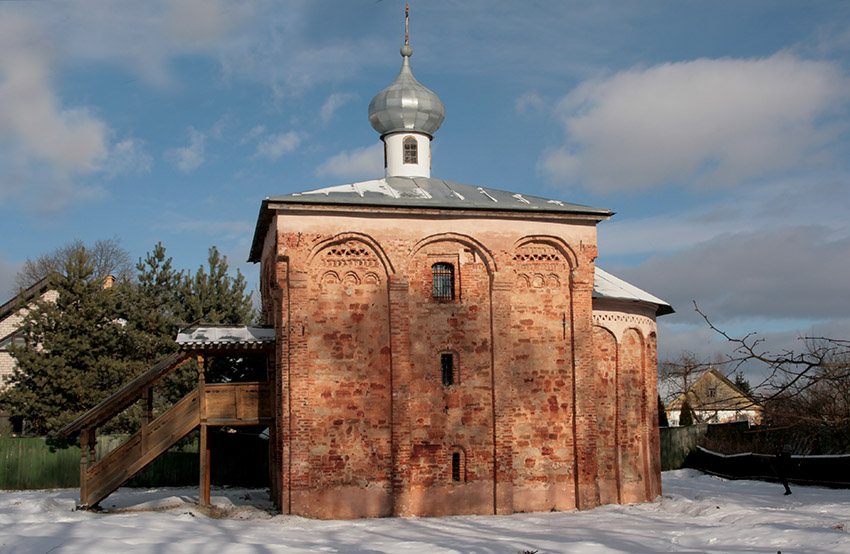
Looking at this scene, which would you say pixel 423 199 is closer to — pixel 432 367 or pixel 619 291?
pixel 432 367

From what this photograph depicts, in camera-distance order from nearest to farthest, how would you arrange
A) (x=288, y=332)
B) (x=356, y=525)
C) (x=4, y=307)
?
(x=356, y=525), (x=288, y=332), (x=4, y=307)

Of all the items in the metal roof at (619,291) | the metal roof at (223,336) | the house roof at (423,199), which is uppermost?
the house roof at (423,199)

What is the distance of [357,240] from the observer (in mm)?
16281

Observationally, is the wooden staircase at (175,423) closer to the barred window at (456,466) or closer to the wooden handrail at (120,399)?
the wooden handrail at (120,399)

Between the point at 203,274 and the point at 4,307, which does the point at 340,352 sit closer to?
the point at 203,274

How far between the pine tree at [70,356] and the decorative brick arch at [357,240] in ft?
34.5

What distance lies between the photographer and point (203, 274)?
26500 millimetres

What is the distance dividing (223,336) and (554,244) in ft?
23.1

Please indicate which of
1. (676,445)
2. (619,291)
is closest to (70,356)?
(619,291)

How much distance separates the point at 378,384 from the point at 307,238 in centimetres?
317

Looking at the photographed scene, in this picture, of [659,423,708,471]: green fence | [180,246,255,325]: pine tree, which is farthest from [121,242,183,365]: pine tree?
[659,423,708,471]: green fence

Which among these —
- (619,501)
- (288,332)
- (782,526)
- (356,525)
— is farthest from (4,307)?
(782,526)

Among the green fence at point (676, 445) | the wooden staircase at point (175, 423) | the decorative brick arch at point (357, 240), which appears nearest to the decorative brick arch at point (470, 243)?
the decorative brick arch at point (357, 240)

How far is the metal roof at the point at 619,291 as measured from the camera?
1827cm
